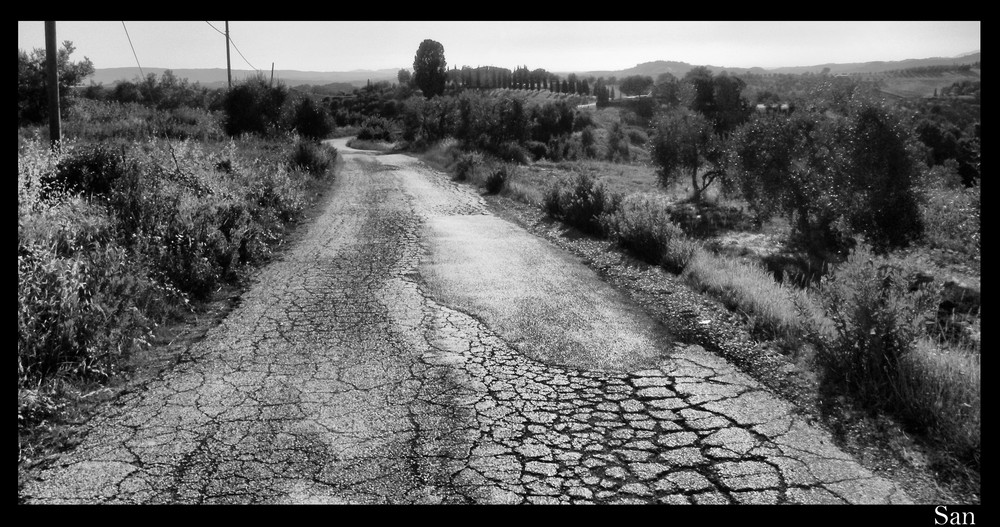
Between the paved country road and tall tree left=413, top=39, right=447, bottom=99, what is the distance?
2489 inches

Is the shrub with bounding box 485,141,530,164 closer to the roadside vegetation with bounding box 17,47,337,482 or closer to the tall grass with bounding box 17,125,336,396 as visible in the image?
the roadside vegetation with bounding box 17,47,337,482

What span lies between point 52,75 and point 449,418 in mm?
12435

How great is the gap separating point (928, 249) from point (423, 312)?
1504 centimetres

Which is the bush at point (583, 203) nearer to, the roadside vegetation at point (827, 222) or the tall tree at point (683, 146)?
the roadside vegetation at point (827, 222)

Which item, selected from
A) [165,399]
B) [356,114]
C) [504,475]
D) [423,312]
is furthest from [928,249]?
[356,114]

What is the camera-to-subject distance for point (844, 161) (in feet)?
51.3

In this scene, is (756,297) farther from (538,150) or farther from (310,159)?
(538,150)

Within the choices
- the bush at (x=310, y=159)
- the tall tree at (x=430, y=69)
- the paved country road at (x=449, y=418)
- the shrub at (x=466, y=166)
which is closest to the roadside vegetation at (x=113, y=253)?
the paved country road at (x=449, y=418)

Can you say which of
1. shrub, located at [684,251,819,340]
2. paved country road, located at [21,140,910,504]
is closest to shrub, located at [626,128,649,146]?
shrub, located at [684,251,819,340]

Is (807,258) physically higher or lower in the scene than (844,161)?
lower

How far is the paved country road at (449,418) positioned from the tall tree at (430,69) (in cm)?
6321

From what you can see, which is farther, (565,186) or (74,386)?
(565,186)

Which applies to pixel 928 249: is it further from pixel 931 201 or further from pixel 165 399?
pixel 165 399
